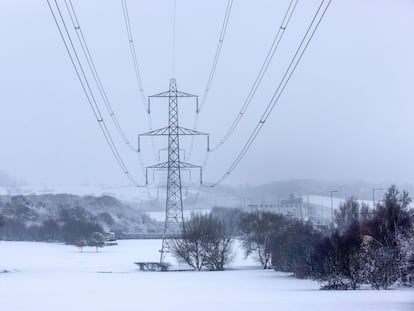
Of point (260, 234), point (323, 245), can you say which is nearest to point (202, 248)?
point (260, 234)

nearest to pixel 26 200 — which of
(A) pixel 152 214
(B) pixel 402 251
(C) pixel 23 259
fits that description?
(A) pixel 152 214

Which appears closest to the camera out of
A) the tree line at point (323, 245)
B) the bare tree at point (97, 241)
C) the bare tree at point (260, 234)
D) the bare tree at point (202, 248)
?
the tree line at point (323, 245)

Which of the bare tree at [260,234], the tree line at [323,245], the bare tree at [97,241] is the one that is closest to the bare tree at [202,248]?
the tree line at [323,245]

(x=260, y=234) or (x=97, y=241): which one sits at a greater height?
(x=97, y=241)

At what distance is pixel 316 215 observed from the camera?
390 ft

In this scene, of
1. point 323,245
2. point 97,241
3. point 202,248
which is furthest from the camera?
point 97,241

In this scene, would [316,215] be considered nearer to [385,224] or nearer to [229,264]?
[229,264]

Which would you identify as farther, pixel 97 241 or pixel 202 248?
pixel 97 241

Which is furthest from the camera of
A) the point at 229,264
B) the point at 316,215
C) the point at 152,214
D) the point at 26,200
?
the point at 152,214

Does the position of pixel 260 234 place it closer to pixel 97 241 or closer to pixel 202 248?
pixel 202 248

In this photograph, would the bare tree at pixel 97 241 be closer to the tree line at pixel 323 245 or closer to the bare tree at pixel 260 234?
the tree line at pixel 323 245

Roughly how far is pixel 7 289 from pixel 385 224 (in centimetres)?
2506

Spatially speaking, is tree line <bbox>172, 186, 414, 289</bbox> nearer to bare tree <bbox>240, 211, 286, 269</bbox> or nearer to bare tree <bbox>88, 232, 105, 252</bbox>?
bare tree <bbox>240, 211, 286, 269</bbox>

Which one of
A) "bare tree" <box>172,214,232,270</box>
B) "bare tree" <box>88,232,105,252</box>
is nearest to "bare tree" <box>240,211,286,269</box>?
"bare tree" <box>172,214,232,270</box>
